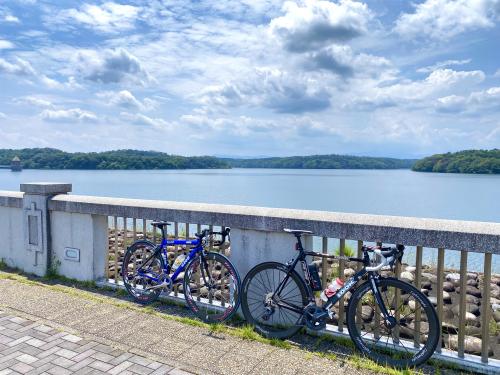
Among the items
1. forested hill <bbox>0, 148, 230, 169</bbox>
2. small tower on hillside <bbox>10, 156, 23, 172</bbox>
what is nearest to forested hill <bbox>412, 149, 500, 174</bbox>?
forested hill <bbox>0, 148, 230, 169</bbox>

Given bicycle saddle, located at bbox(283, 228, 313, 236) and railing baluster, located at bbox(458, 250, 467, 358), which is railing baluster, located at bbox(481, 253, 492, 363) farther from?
bicycle saddle, located at bbox(283, 228, 313, 236)

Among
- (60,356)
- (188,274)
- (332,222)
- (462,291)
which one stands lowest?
(60,356)

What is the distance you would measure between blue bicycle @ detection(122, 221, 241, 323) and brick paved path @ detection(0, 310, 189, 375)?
1.21m

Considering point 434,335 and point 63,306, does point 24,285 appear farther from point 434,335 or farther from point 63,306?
point 434,335

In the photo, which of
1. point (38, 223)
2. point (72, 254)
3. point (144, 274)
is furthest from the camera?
point (38, 223)

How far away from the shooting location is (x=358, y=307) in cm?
429

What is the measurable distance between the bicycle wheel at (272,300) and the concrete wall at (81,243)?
2.68m

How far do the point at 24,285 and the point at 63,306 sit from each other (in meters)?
1.33

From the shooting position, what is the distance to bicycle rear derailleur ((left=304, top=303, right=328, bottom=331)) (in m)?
4.30

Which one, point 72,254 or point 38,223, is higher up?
point 38,223

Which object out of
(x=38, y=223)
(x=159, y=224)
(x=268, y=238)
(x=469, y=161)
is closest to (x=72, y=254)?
(x=38, y=223)

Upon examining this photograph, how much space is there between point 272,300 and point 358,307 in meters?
0.93

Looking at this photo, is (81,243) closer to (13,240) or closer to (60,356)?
(13,240)

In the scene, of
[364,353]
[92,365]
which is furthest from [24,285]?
[364,353]
